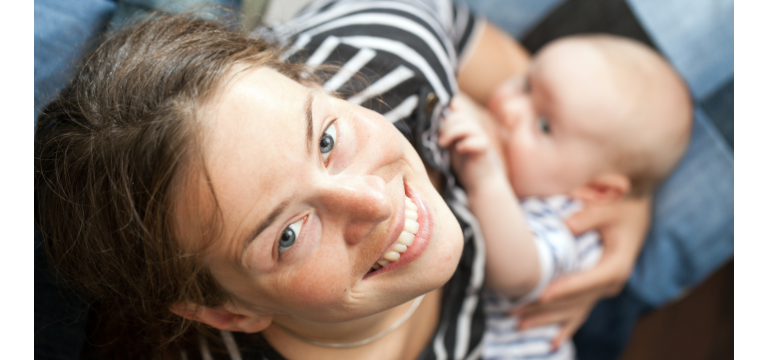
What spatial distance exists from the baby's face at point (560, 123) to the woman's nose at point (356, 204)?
2.08ft

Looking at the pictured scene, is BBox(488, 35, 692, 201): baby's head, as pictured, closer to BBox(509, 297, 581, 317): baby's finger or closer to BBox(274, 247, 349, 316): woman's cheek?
BBox(509, 297, 581, 317): baby's finger

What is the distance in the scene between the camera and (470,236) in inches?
37.0

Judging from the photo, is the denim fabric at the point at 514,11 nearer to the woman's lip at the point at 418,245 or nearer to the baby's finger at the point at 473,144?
the baby's finger at the point at 473,144

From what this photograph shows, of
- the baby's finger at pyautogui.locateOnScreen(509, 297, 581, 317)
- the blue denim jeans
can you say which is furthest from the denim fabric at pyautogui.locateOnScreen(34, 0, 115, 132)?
the blue denim jeans

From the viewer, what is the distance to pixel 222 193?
1.70ft

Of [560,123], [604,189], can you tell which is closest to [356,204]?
[560,123]

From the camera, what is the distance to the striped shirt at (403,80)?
82cm

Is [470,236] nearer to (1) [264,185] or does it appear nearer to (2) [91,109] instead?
(1) [264,185]

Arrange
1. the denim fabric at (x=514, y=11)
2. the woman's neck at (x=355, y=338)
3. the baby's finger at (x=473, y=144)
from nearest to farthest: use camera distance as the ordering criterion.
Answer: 1. the woman's neck at (x=355, y=338)
2. the baby's finger at (x=473, y=144)
3. the denim fabric at (x=514, y=11)

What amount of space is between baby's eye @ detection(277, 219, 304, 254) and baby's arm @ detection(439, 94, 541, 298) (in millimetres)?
424

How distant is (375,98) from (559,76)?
0.50 meters

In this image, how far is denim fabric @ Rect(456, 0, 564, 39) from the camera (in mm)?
1343

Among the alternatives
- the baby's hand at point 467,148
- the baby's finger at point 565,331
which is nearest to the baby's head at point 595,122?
the baby's hand at point 467,148

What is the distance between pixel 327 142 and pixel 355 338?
0.38 metres
